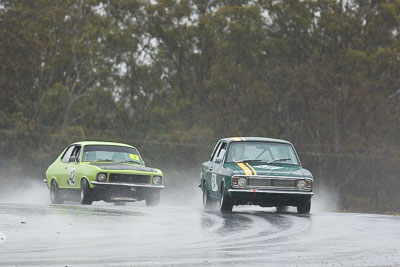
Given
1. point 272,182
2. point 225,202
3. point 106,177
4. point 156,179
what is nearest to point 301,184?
point 272,182

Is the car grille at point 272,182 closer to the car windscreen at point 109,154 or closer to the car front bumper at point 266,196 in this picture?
the car front bumper at point 266,196

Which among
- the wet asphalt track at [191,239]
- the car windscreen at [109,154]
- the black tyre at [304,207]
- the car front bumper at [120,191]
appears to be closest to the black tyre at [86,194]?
the car front bumper at [120,191]

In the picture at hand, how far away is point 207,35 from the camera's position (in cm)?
5666

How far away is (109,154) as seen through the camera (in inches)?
799

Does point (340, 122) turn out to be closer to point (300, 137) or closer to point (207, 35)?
point (300, 137)

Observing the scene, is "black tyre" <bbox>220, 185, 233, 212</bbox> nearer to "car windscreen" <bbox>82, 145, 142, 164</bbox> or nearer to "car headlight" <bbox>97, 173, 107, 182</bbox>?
"car headlight" <bbox>97, 173, 107, 182</bbox>

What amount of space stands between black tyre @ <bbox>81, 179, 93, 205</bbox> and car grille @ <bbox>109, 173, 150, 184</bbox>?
1.72 ft

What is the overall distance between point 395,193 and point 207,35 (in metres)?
15.5

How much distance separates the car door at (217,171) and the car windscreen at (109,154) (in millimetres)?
3039

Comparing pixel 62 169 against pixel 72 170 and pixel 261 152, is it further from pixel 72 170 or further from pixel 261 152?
pixel 261 152

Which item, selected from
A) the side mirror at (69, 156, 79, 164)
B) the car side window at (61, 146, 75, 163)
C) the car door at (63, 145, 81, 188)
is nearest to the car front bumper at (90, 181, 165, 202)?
the car door at (63, 145, 81, 188)

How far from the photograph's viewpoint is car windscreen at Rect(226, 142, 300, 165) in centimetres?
1723

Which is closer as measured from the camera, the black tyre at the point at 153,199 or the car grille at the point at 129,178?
the car grille at the point at 129,178

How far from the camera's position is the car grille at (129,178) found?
19.0 m
